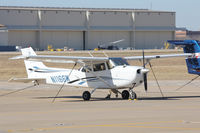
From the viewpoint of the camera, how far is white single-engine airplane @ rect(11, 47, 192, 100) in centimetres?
2109

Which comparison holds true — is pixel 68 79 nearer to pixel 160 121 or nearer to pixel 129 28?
pixel 160 121

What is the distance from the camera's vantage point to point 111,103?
20109 mm

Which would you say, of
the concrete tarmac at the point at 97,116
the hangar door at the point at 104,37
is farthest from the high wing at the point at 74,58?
the hangar door at the point at 104,37

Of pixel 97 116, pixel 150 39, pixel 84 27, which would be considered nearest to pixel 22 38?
pixel 84 27

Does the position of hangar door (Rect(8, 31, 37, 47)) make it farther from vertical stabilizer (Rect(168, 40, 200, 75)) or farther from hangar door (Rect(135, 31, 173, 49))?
vertical stabilizer (Rect(168, 40, 200, 75))

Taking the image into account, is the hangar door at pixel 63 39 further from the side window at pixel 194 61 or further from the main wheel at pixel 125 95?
the main wheel at pixel 125 95

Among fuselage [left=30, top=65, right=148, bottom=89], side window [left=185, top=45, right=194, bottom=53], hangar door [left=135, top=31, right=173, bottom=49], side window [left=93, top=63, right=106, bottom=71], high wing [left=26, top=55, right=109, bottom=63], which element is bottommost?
hangar door [left=135, top=31, right=173, bottom=49]

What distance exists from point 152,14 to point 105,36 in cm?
1080

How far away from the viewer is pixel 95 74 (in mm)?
22156

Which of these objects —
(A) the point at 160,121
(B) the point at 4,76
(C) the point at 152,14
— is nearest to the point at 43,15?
(C) the point at 152,14

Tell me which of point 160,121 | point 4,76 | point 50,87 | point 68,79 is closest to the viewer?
point 160,121

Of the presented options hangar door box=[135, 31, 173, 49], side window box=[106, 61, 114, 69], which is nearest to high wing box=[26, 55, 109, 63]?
side window box=[106, 61, 114, 69]

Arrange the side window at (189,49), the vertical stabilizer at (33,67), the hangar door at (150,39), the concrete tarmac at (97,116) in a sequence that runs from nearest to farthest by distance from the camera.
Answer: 1. the concrete tarmac at (97,116)
2. the vertical stabilizer at (33,67)
3. the side window at (189,49)
4. the hangar door at (150,39)

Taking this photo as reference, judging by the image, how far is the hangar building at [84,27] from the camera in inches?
3388
